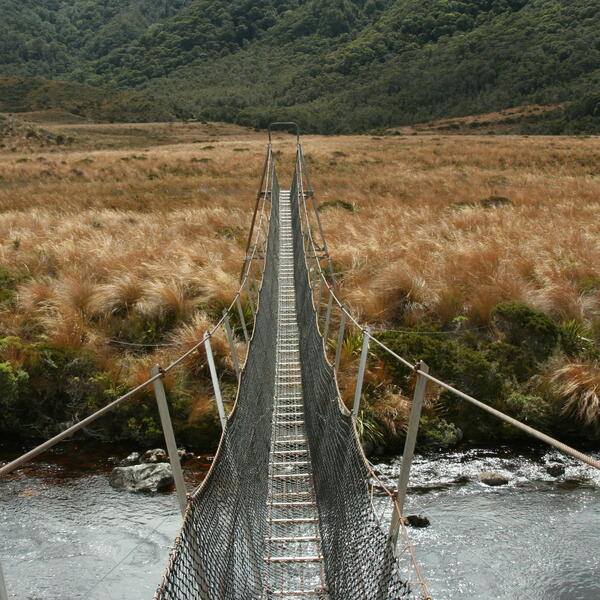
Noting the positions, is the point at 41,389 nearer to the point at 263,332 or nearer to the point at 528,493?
A: the point at 263,332

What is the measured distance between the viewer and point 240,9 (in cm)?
17375

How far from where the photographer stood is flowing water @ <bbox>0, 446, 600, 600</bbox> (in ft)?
12.7

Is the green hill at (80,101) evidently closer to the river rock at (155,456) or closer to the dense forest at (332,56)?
the dense forest at (332,56)

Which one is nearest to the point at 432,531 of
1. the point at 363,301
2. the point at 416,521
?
the point at 416,521

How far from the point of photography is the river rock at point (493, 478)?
4.95 m

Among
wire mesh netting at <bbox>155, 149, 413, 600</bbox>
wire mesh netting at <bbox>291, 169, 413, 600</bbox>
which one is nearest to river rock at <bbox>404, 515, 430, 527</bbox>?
wire mesh netting at <bbox>155, 149, 413, 600</bbox>

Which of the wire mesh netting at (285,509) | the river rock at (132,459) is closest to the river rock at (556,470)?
the wire mesh netting at (285,509)

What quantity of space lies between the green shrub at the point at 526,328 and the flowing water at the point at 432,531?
1498 mm

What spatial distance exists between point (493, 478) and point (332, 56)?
135320 mm

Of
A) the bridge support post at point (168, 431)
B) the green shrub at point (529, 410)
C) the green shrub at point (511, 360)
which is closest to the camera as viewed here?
the bridge support post at point (168, 431)

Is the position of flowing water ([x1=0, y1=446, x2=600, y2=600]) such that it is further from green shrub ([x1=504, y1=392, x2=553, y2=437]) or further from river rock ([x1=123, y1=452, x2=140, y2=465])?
green shrub ([x1=504, y1=392, x2=553, y2=437])

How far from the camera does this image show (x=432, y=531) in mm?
4359

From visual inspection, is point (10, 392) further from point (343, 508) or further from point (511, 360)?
point (511, 360)

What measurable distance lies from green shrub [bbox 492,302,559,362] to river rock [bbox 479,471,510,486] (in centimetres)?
182
